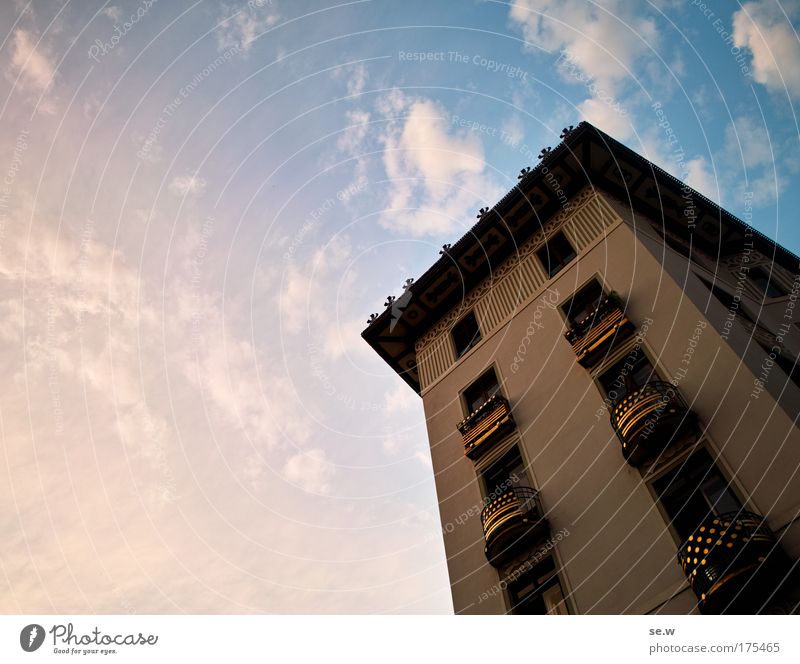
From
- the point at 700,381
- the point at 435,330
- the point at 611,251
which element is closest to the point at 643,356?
the point at 700,381

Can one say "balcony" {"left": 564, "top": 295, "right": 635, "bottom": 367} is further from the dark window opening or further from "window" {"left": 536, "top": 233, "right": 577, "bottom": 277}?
the dark window opening

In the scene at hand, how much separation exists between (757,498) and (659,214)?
13482 millimetres

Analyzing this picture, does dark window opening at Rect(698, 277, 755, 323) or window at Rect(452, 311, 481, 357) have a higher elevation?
window at Rect(452, 311, 481, 357)

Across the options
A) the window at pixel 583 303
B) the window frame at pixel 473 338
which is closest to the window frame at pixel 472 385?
the window frame at pixel 473 338

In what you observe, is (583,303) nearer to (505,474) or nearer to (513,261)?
(513,261)

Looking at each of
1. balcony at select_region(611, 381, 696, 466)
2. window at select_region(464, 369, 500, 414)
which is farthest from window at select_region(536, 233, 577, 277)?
balcony at select_region(611, 381, 696, 466)

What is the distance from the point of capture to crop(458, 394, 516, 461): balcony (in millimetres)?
17078

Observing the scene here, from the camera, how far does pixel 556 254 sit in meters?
20.2

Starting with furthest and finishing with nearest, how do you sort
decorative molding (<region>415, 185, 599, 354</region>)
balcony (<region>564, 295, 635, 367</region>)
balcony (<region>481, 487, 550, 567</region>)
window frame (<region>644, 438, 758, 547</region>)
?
1. decorative molding (<region>415, 185, 599, 354</region>)
2. balcony (<region>564, 295, 635, 367</region>)
3. balcony (<region>481, 487, 550, 567</region>)
4. window frame (<region>644, 438, 758, 547</region>)

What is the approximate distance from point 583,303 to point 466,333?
5337 mm

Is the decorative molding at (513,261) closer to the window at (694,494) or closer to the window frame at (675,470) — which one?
the window frame at (675,470)

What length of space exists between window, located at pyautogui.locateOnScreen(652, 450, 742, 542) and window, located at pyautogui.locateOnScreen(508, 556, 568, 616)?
2931 millimetres

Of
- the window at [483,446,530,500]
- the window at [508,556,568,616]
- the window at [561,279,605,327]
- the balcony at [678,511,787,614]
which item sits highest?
the window at [561,279,605,327]
